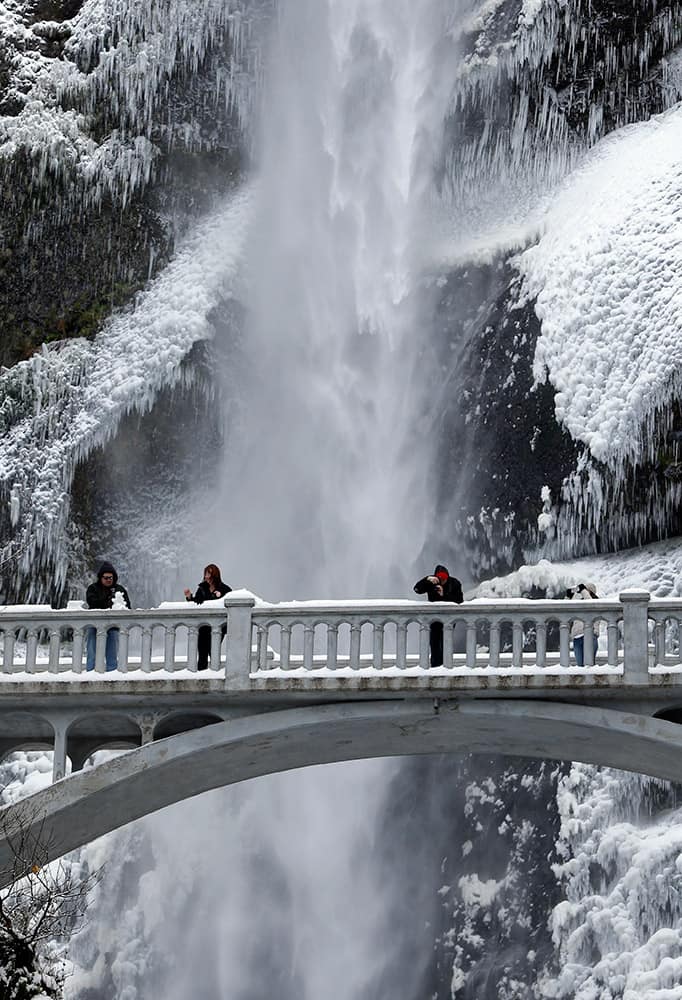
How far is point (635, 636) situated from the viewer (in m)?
21.3

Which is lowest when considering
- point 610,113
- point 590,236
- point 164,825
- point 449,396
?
point 164,825

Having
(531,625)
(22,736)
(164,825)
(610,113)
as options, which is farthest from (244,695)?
(610,113)

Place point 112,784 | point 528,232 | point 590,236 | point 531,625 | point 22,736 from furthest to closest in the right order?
1. point 528,232
2. point 590,236
3. point 531,625
4. point 22,736
5. point 112,784

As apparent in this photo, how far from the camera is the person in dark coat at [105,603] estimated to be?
880 inches

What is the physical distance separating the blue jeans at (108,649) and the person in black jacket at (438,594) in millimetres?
3798

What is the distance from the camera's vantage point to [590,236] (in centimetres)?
3522

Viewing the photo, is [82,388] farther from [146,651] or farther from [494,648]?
[494,648]

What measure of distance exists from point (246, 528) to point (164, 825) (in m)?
6.44

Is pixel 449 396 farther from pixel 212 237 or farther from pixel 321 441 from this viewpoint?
pixel 212 237

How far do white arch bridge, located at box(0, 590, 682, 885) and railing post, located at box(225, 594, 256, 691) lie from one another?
0.02 meters

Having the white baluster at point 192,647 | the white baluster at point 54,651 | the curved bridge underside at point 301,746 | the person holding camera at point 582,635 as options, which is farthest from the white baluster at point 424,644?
the white baluster at point 54,651

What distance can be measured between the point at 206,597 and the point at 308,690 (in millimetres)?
2063

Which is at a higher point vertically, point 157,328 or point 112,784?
point 157,328

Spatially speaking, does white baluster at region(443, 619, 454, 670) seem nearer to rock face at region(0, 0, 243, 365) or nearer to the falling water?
the falling water
